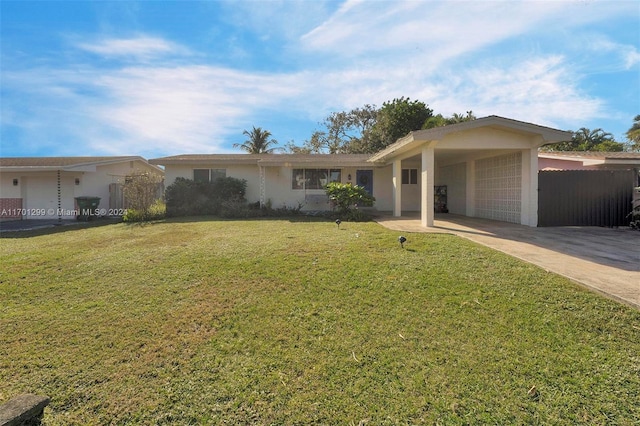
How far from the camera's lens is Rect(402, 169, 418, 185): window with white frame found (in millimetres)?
15805

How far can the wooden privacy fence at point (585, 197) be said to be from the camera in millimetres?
9578

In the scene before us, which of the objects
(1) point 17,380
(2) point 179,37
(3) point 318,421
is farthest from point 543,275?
(2) point 179,37

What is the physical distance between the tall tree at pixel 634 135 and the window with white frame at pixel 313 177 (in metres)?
25.3

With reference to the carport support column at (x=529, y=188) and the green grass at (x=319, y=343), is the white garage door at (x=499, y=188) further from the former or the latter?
the green grass at (x=319, y=343)

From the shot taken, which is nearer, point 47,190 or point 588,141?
point 47,190

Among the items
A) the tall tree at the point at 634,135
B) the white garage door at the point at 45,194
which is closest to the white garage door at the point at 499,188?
the white garage door at the point at 45,194

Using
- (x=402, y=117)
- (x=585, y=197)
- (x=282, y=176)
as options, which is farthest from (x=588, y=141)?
(x=282, y=176)

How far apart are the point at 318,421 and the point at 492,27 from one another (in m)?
9.30

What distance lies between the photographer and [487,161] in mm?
12219

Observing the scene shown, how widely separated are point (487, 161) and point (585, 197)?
3429 mm

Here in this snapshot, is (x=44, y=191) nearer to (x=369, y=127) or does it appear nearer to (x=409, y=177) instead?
(x=409, y=177)

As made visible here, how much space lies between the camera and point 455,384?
259 cm

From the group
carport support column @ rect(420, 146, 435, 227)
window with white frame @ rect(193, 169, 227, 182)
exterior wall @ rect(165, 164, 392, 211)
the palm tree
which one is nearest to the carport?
carport support column @ rect(420, 146, 435, 227)

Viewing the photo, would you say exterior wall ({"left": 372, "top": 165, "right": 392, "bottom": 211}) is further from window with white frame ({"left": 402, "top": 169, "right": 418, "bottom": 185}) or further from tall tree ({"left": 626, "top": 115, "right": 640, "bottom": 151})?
tall tree ({"left": 626, "top": 115, "right": 640, "bottom": 151})
